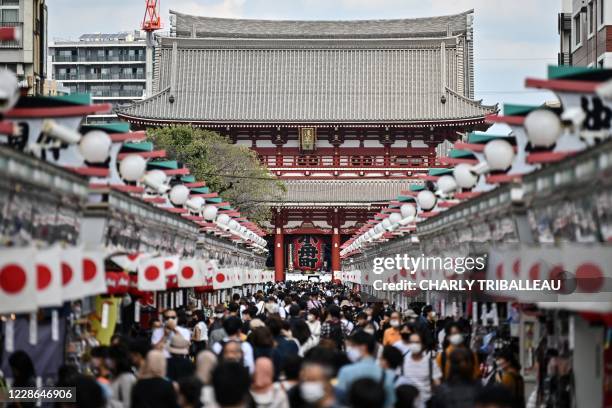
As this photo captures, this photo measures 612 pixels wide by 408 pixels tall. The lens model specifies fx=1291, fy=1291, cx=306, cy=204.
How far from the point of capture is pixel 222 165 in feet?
194

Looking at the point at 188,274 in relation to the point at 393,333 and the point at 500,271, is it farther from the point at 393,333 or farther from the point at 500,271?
the point at 500,271

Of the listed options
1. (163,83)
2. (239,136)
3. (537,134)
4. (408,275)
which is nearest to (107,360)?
(537,134)

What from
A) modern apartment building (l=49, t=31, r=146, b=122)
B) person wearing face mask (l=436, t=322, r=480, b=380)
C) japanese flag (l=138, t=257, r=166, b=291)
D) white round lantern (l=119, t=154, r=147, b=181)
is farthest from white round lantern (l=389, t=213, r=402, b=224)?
modern apartment building (l=49, t=31, r=146, b=122)

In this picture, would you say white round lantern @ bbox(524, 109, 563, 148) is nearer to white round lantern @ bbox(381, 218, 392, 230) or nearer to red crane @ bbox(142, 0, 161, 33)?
white round lantern @ bbox(381, 218, 392, 230)

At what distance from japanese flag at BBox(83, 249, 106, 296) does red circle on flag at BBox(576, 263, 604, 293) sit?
17.2 ft

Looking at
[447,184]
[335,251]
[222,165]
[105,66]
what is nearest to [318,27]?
[335,251]

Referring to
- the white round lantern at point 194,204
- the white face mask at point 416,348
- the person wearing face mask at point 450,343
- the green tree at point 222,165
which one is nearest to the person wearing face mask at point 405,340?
the white face mask at point 416,348

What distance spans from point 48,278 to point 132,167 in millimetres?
6319

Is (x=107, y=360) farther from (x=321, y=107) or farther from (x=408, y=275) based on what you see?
(x=321, y=107)

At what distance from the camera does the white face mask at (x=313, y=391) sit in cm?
1038

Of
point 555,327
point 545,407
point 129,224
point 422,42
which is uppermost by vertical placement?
point 422,42

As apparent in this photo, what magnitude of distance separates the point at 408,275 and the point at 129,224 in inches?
374

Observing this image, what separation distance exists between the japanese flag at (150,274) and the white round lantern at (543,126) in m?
6.87

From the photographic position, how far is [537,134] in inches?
561
